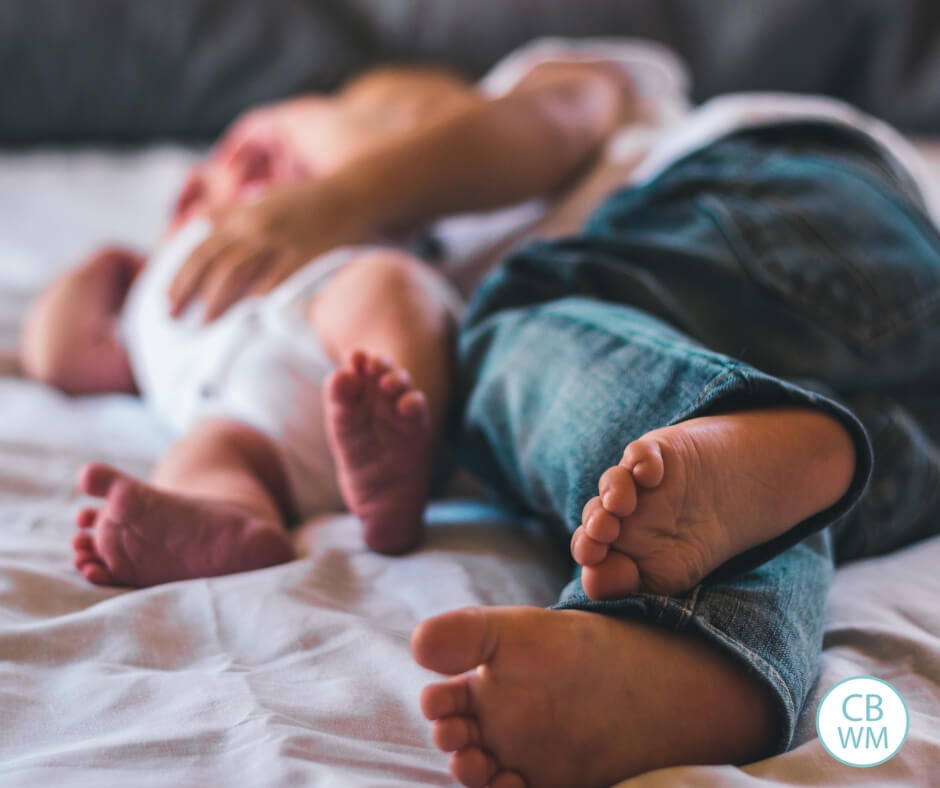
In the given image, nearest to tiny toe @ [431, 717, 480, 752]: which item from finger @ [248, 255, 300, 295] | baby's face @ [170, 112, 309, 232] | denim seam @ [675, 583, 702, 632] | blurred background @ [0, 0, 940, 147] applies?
denim seam @ [675, 583, 702, 632]

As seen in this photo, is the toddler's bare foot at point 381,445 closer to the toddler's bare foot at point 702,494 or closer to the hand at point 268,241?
the toddler's bare foot at point 702,494

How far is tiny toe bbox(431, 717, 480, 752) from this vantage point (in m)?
0.37

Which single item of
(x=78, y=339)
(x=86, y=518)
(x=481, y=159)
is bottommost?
(x=78, y=339)

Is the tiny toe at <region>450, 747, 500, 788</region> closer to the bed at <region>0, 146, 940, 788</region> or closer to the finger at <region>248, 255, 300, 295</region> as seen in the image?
the bed at <region>0, 146, 940, 788</region>

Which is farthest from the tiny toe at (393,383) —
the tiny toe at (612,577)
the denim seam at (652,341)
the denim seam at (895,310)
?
the denim seam at (895,310)

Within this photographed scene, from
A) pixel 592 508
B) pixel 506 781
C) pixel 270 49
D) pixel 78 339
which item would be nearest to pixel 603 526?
pixel 592 508

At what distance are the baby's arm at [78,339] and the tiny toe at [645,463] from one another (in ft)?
2.71

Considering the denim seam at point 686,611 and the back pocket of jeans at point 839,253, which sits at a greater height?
the back pocket of jeans at point 839,253

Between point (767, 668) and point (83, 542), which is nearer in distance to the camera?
point (767, 668)

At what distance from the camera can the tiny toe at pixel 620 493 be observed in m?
0.40

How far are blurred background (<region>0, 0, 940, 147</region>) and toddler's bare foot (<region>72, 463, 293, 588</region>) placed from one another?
3.78 ft

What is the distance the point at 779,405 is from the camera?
45cm

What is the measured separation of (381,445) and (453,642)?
0.77 feet

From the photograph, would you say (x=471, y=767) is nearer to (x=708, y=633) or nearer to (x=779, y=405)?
(x=708, y=633)
